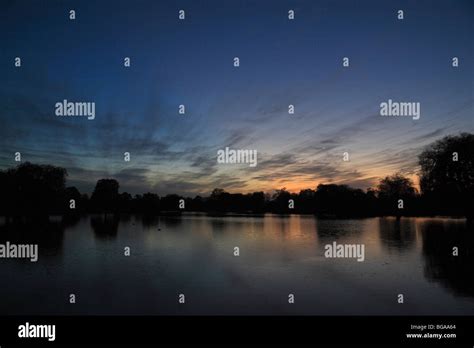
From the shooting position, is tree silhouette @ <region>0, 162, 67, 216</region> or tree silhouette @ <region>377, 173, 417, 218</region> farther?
tree silhouette @ <region>377, 173, 417, 218</region>

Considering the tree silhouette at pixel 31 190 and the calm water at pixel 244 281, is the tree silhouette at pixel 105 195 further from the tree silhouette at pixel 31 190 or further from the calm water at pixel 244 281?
the calm water at pixel 244 281

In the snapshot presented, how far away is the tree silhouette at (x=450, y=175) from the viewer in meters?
41.5

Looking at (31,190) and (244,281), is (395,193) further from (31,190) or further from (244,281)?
(31,190)

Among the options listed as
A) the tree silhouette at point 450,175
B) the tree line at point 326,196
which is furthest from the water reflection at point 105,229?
the tree silhouette at point 450,175

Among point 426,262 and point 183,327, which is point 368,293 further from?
point 183,327

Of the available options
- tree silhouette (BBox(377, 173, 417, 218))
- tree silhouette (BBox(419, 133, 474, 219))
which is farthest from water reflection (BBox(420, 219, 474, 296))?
tree silhouette (BBox(377, 173, 417, 218))

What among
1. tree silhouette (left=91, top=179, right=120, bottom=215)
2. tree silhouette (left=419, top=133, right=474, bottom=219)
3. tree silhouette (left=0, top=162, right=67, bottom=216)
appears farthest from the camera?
tree silhouette (left=91, top=179, right=120, bottom=215)

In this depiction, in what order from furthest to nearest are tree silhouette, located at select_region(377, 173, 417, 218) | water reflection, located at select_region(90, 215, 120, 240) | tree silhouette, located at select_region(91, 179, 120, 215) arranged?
1. tree silhouette, located at select_region(91, 179, 120, 215)
2. tree silhouette, located at select_region(377, 173, 417, 218)
3. water reflection, located at select_region(90, 215, 120, 240)

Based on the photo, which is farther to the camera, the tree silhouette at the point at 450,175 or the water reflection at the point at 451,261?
the tree silhouette at the point at 450,175

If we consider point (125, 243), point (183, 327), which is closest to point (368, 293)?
point (183, 327)

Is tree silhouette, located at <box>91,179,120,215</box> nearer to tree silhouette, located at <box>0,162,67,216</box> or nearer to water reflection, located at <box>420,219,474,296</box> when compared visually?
tree silhouette, located at <box>0,162,67,216</box>

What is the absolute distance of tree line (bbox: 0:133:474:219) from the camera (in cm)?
4338

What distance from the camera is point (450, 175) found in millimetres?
44844

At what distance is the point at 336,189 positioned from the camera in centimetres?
7712
